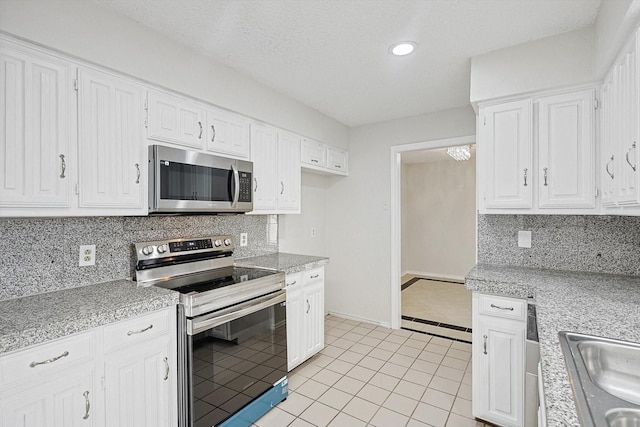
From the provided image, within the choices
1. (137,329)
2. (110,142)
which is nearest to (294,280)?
(137,329)

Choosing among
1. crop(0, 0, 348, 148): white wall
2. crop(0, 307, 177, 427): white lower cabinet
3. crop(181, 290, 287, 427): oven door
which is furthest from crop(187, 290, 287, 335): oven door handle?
crop(0, 0, 348, 148): white wall

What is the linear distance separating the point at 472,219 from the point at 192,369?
572cm

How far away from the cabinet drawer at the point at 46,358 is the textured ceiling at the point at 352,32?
5.67 ft

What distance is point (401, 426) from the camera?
2078 millimetres

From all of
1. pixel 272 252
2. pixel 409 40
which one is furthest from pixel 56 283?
pixel 409 40

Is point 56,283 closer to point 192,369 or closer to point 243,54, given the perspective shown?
point 192,369

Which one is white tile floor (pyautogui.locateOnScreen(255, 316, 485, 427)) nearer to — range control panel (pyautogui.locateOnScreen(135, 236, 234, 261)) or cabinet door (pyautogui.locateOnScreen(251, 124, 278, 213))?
range control panel (pyautogui.locateOnScreen(135, 236, 234, 261))

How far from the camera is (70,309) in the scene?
→ 1.45 m

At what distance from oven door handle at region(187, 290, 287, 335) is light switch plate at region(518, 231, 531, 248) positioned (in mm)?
1894

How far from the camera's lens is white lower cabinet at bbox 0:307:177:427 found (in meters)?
1.22

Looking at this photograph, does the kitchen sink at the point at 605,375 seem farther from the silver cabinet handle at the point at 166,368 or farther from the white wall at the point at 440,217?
the white wall at the point at 440,217

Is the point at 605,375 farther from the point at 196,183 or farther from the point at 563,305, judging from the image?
the point at 196,183

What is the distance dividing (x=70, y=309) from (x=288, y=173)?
2.00 m

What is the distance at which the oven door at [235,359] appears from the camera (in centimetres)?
176
